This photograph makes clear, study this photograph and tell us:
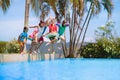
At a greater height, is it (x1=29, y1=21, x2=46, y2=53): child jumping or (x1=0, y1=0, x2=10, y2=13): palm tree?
(x1=0, y1=0, x2=10, y2=13): palm tree

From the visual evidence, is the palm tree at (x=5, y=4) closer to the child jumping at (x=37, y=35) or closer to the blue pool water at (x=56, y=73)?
the child jumping at (x=37, y=35)

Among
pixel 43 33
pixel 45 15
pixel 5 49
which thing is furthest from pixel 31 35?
pixel 45 15

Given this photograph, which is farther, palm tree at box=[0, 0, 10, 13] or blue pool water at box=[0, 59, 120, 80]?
palm tree at box=[0, 0, 10, 13]

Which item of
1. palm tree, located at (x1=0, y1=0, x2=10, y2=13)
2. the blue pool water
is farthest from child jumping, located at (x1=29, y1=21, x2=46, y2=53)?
the blue pool water

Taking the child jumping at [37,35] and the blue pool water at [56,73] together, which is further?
the child jumping at [37,35]

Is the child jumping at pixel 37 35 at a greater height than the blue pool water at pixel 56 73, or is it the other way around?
the child jumping at pixel 37 35

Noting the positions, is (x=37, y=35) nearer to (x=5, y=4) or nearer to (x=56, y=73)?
(x=5, y=4)

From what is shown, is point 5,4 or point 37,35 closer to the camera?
point 37,35

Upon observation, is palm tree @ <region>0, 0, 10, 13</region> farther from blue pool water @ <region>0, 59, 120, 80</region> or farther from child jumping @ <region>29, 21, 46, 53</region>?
blue pool water @ <region>0, 59, 120, 80</region>

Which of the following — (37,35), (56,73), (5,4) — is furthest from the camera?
(5,4)

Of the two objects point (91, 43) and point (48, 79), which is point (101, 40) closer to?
point (91, 43)

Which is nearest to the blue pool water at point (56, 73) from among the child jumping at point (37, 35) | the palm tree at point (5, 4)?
the child jumping at point (37, 35)

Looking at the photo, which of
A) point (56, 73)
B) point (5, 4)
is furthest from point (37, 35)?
point (56, 73)

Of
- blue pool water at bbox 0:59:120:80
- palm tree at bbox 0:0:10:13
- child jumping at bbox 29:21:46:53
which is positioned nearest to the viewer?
blue pool water at bbox 0:59:120:80
